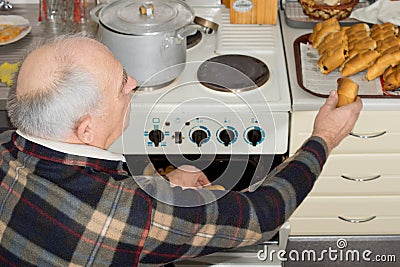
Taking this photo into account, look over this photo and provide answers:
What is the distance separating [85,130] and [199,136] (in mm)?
850

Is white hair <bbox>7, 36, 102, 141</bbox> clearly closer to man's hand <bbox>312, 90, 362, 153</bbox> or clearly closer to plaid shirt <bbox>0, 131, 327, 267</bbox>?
plaid shirt <bbox>0, 131, 327, 267</bbox>

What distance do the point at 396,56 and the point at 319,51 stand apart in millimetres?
241

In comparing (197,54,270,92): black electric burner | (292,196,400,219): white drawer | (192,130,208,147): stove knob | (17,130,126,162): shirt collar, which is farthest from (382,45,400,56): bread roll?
(17,130,126,162): shirt collar

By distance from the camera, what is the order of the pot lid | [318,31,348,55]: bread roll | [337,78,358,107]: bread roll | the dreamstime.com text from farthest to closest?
the dreamstime.com text, [318,31,348,55]: bread roll, the pot lid, [337,78,358,107]: bread roll

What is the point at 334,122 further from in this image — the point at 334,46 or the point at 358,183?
the point at 358,183

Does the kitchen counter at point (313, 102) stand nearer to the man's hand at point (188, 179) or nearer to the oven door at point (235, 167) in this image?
the oven door at point (235, 167)

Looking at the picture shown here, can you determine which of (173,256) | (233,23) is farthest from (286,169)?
(233,23)

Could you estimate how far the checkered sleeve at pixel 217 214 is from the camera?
5.15 feet

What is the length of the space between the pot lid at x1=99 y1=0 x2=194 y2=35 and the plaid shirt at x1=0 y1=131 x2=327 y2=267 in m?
0.68

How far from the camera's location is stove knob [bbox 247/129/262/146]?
2.33 m

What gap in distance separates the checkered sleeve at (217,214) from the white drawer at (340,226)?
91cm

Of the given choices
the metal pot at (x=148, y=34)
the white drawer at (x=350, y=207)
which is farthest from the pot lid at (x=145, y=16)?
the white drawer at (x=350, y=207)

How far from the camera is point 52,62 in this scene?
1.51 m

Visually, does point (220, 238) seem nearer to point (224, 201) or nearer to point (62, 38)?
point (224, 201)
